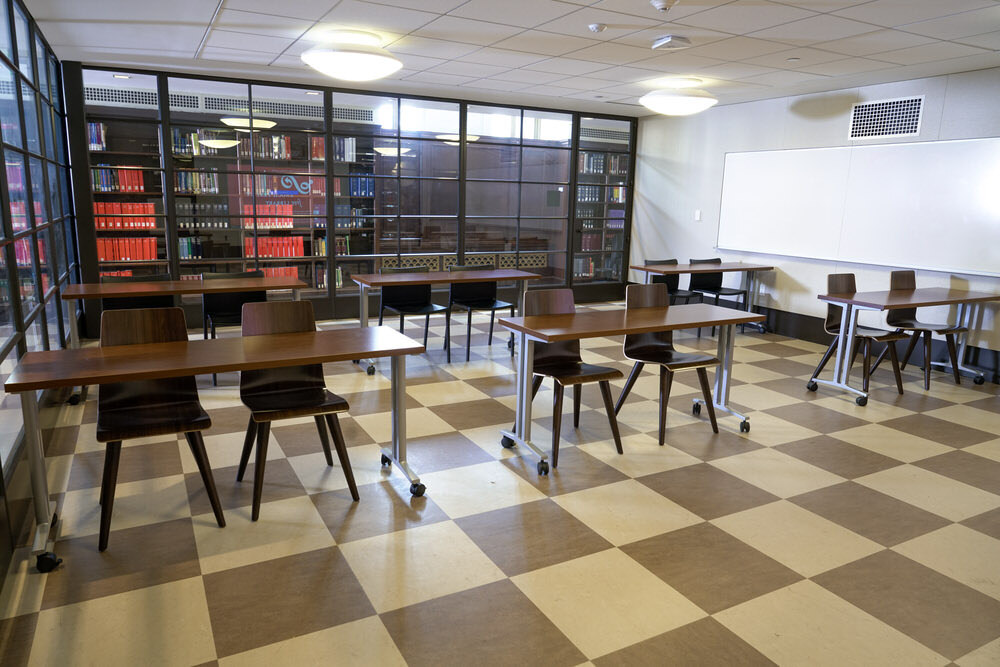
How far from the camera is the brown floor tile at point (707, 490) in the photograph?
10.9 feet

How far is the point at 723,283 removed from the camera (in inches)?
333

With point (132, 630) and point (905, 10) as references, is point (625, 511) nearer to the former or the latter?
point (132, 630)

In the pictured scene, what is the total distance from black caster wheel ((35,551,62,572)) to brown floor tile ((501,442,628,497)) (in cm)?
216

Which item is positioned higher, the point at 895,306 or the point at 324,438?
the point at 895,306

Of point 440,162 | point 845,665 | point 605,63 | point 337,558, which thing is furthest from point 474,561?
point 440,162

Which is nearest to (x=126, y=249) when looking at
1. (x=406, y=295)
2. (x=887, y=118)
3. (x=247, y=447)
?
(x=406, y=295)

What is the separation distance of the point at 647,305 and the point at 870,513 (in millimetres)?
1933

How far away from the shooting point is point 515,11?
4262 mm

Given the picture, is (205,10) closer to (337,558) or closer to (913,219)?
(337,558)

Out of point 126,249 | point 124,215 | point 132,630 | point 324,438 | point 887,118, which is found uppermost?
point 887,118

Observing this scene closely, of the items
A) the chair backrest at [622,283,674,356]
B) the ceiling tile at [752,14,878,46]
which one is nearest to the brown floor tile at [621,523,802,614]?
the chair backrest at [622,283,674,356]

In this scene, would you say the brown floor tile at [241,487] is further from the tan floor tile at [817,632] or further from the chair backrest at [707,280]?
the chair backrest at [707,280]

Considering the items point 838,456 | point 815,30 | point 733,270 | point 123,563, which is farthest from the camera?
point 733,270

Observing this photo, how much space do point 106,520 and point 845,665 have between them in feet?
9.54
